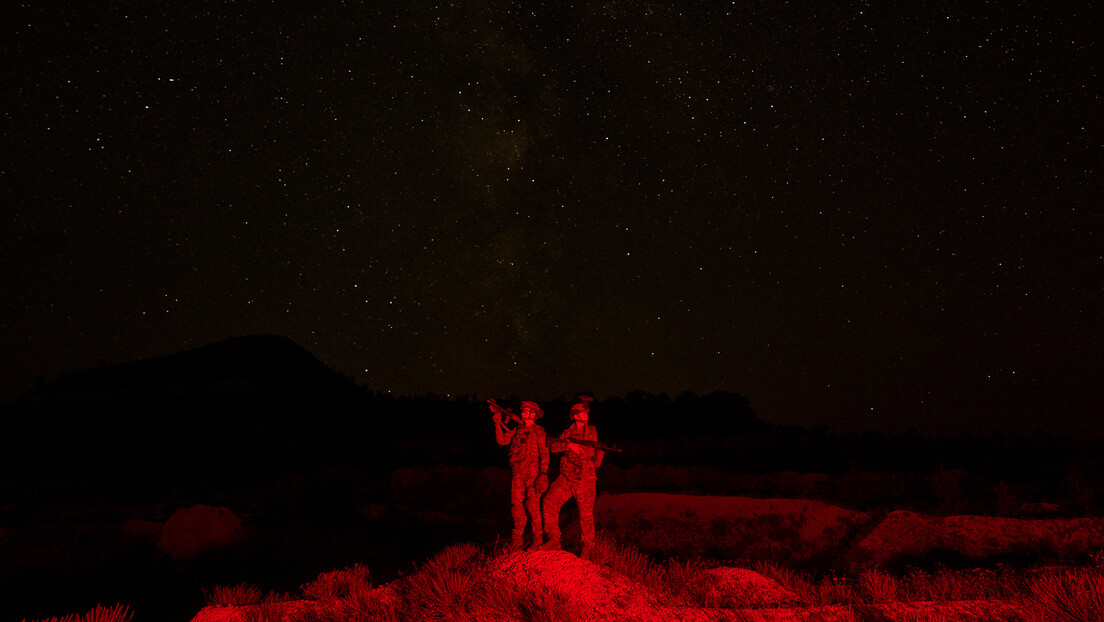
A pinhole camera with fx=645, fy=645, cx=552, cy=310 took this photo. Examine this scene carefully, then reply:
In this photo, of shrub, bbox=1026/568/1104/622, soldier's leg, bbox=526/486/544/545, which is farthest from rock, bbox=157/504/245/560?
shrub, bbox=1026/568/1104/622

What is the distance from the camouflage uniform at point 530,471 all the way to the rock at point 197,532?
45.2ft

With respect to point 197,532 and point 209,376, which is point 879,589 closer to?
point 197,532

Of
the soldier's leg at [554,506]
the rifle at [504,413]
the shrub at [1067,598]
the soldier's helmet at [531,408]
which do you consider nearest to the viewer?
the shrub at [1067,598]

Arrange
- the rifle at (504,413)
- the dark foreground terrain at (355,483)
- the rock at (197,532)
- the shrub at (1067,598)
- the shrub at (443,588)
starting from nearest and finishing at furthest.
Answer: the shrub at (1067,598) < the shrub at (443,588) < the rifle at (504,413) < the dark foreground terrain at (355,483) < the rock at (197,532)

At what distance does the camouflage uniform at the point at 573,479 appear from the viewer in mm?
9438

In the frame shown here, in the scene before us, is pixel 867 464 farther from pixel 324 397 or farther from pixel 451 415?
pixel 324 397

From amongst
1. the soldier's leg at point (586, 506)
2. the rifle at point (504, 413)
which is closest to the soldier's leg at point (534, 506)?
the soldier's leg at point (586, 506)

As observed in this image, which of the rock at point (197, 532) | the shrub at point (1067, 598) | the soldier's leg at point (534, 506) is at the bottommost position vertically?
the rock at point (197, 532)

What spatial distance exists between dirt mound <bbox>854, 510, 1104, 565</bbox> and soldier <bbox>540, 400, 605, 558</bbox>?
422 inches

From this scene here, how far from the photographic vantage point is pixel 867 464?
1122 inches

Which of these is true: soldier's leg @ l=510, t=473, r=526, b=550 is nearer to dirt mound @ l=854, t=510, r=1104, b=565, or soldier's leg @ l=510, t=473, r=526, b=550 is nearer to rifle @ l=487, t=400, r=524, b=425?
rifle @ l=487, t=400, r=524, b=425

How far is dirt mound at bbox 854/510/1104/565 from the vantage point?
589 inches

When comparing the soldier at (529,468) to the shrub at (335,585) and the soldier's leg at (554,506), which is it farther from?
the shrub at (335,585)

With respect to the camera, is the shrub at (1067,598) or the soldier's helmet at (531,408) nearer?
the shrub at (1067,598)
